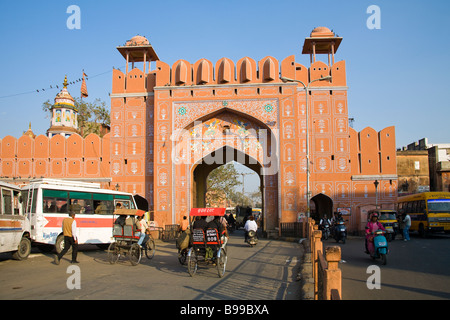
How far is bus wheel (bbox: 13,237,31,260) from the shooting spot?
11.1m

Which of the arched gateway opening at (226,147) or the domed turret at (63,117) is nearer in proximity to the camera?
the arched gateway opening at (226,147)

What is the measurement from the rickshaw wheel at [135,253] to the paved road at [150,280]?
0.18 meters

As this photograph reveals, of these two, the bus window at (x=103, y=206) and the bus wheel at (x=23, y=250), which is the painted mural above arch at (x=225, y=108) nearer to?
the bus window at (x=103, y=206)

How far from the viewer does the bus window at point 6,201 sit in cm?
1069

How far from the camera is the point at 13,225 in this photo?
35.1 ft

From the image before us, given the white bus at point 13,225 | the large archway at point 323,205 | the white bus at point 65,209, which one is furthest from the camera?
the large archway at point 323,205

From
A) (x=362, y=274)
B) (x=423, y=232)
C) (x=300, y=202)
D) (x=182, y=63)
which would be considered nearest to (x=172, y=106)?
(x=182, y=63)

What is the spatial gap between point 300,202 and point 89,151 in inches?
508

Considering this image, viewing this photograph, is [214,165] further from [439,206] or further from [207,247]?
[207,247]

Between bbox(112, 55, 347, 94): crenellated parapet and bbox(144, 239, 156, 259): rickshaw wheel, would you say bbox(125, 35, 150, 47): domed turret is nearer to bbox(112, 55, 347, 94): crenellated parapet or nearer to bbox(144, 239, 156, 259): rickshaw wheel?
bbox(112, 55, 347, 94): crenellated parapet

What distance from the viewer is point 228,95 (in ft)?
75.6

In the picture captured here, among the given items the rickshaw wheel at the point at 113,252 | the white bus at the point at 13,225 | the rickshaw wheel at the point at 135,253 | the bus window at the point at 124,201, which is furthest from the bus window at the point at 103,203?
the rickshaw wheel at the point at 135,253

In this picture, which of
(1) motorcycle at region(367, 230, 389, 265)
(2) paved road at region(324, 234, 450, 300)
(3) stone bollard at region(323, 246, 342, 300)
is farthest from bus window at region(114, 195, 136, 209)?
(3) stone bollard at region(323, 246, 342, 300)

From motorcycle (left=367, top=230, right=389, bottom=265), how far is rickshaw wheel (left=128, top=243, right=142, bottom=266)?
5.96 metres
